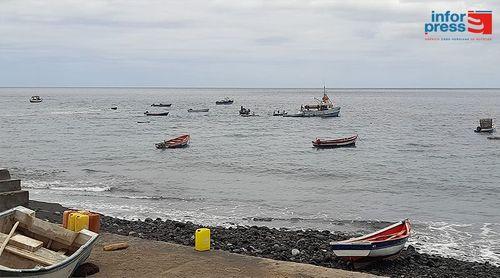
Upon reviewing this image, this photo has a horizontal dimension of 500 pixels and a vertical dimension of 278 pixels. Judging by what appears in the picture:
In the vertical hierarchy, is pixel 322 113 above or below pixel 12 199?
below

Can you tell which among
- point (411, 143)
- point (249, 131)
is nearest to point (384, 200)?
point (411, 143)

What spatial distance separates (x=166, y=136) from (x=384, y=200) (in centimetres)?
3778

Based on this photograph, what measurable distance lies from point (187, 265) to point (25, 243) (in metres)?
2.96

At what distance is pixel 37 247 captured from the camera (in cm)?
968

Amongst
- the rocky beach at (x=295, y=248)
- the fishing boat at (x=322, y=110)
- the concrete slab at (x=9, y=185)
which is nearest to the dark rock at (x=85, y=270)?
the rocky beach at (x=295, y=248)

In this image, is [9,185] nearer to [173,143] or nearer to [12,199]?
[12,199]

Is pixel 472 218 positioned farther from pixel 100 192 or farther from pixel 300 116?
pixel 300 116

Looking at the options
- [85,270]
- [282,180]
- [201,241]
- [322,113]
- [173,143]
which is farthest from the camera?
[322,113]

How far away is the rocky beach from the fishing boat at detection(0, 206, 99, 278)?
178 inches

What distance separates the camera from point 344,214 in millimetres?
23266

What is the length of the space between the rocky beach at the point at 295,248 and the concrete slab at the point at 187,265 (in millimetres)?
2152

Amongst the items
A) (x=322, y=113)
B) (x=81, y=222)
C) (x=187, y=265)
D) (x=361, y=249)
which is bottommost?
(x=322, y=113)

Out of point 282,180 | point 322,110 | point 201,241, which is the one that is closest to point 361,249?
point 201,241

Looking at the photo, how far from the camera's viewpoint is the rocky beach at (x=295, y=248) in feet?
45.1
